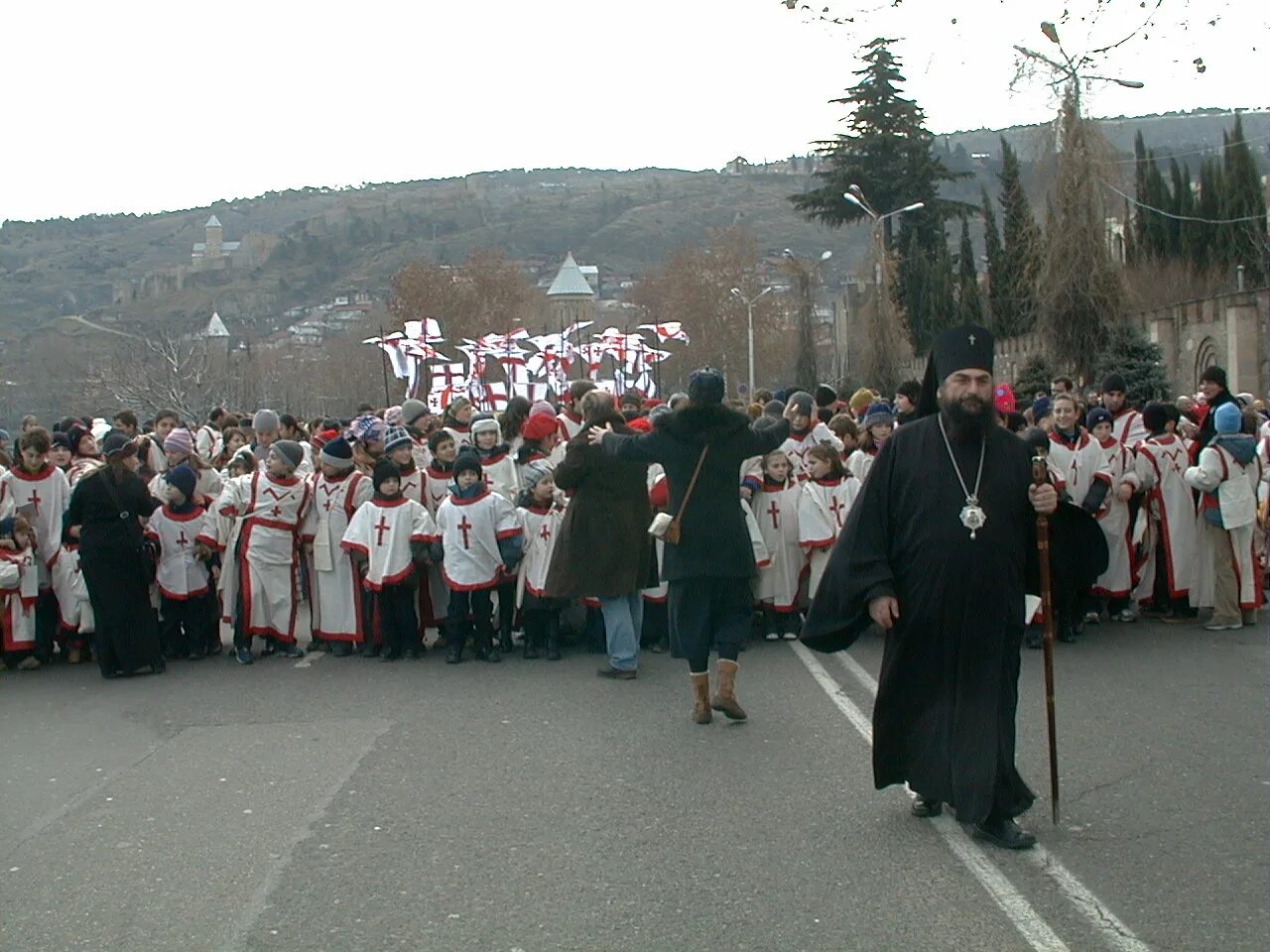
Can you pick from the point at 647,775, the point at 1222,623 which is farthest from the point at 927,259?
the point at 647,775

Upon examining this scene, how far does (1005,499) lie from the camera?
21.8 feet

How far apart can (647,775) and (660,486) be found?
158 inches

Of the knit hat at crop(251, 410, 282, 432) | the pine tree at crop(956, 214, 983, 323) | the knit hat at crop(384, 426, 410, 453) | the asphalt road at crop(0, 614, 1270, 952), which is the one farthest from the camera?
the pine tree at crop(956, 214, 983, 323)

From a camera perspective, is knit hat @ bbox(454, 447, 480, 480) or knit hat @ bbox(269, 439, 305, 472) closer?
knit hat @ bbox(454, 447, 480, 480)

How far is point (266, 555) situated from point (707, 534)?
490 cm

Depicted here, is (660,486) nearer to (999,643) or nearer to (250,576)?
(250,576)

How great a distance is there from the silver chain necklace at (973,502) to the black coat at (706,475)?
2.48 metres

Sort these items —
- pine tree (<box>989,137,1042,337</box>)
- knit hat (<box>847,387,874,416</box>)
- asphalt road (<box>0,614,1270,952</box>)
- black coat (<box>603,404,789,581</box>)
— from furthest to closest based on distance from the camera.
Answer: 1. pine tree (<box>989,137,1042,337</box>)
2. knit hat (<box>847,387,874,416</box>)
3. black coat (<box>603,404,789,581</box>)
4. asphalt road (<box>0,614,1270,952</box>)

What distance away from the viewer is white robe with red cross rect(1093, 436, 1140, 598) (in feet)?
42.1

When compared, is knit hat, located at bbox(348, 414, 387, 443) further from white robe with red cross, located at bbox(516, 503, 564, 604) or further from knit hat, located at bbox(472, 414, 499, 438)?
white robe with red cross, located at bbox(516, 503, 564, 604)

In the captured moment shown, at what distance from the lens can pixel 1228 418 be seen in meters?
12.4

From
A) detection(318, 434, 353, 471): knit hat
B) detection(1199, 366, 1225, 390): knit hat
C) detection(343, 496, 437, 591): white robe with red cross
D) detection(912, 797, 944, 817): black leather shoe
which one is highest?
detection(1199, 366, 1225, 390): knit hat

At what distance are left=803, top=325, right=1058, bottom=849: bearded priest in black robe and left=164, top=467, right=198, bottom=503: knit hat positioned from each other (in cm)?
712

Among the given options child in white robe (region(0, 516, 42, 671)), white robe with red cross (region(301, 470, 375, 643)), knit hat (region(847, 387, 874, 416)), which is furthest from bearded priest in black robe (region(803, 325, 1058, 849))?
knit hat (region(847, 387, 874, 416))
